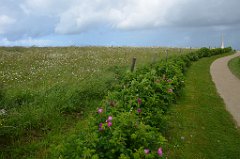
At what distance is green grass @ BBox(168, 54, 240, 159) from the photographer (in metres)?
7.61

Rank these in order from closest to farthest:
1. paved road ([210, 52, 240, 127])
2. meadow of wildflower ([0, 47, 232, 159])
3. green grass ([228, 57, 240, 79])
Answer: meadow of wildflower ([0, 47, 232, 159]) → paved road ([210, 52, 240, 127]) → green grass ([228, 57, 240, 79])

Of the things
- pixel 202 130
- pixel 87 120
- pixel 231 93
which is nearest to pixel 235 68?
pixel 231 93

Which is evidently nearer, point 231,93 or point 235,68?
point 231,93

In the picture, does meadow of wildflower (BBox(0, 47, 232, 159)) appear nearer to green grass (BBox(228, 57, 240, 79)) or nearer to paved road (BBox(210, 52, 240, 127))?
paved road (BBox(210, 52, 240, 127))

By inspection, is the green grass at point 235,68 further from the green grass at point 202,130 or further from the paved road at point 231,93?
the green grass at point 202,130

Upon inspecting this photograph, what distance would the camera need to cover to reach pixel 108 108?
5992mm

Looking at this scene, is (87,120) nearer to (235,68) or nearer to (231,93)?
(231,93)

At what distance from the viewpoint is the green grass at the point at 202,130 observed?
7613mm

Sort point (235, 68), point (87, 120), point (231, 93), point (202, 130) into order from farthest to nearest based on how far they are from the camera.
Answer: point (235, 68) → point (231, 93) → point (202, 130) → point (87, 120)

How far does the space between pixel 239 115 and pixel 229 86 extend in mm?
6568

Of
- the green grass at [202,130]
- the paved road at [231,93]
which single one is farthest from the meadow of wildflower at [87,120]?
the paved road at [231,93]

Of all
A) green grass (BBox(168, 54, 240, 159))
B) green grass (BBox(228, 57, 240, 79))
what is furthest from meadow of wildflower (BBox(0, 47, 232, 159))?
green grass (BBox(228, 57, 240, 79))

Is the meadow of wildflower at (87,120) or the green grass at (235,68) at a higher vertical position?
the meadow of wildflower at (87,120)

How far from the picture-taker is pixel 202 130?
360 inches
